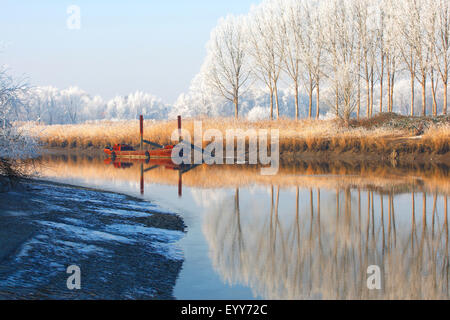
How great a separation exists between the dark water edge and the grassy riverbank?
18.9 metres

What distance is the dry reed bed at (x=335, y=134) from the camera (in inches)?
1169

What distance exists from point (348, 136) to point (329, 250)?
949 inches

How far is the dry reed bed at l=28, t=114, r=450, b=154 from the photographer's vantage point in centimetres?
2970

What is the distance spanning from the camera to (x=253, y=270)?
787cm

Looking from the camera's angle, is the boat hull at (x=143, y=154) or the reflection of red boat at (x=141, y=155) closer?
the reflection of red boat at (x=141, y=155)

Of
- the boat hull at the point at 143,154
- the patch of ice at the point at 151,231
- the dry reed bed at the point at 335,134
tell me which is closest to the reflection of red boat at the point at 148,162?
the boat hull at the point at 143,154

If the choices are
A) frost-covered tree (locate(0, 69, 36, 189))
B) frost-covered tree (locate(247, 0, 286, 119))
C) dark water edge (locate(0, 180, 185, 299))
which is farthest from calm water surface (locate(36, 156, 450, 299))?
frost-covered tree (locate(247, 0, 286, 119))

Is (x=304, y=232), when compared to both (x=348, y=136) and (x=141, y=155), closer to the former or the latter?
(x=348, y=136)

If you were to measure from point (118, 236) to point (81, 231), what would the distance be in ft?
2.18

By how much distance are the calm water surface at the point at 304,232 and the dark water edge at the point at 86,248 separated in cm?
45

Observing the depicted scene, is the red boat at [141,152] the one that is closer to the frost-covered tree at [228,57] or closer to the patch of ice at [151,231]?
the frost-covered tree at [228,57]

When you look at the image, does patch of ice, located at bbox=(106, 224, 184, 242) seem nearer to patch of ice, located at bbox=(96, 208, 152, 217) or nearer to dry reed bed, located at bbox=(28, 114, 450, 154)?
patch of ice, located at bbox=(96, 208, 152, 217)

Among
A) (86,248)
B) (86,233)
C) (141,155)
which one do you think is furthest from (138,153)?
(86,248)

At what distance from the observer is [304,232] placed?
1055 cm
